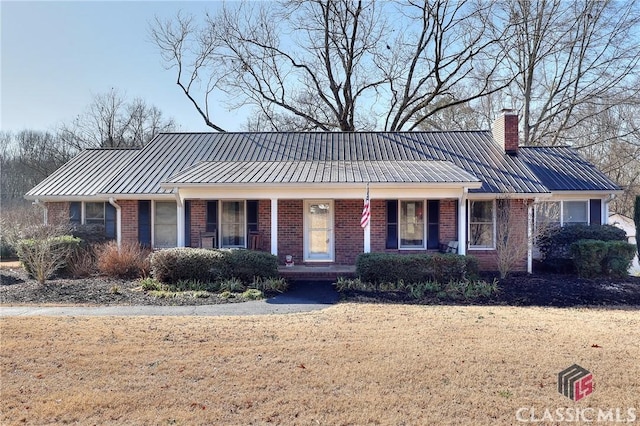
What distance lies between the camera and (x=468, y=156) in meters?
16.2

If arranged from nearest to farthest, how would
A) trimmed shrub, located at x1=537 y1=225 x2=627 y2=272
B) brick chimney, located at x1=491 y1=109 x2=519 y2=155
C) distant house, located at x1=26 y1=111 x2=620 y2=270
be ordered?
distant house, located at x1=26 y1=111 x2=620 y2=270 → trimmed shrub, located at x1=537 y1=225 x2=627 y2=272 → brick chimney, located at x1=491 y1=109 x2=519 y2=155

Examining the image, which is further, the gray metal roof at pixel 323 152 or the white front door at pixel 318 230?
the gray metal roof at pixel 323 152

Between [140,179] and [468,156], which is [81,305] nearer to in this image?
[140,179]

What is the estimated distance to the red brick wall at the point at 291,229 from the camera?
14.2 m

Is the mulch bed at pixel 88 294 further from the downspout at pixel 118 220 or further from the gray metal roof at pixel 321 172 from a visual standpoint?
the gray metal roof at pixel 321 172

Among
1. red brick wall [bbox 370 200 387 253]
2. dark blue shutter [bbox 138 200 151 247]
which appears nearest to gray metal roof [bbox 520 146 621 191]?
red brick wall [bbox 370 200 387 253]

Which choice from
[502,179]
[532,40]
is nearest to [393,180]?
[502,179]

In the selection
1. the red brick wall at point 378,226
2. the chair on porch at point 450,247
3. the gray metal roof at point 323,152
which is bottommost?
the chair on porch at point 450,247

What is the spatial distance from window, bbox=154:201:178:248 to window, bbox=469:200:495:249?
10.4m

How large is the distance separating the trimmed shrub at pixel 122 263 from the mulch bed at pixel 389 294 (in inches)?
16.1

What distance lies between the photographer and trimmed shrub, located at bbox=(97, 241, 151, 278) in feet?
41.6

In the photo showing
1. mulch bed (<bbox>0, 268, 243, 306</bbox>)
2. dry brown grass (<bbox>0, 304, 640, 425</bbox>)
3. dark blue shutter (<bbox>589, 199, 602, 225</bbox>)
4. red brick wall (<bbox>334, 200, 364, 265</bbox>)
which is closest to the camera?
dry brown grass (<bbox>0, 304, 640, 425</bbox>)

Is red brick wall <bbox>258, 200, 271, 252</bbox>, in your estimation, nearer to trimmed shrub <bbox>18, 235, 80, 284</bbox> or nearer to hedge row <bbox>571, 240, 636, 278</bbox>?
trimmed shrub <bbox>18, 235, 80, 284</bbox>

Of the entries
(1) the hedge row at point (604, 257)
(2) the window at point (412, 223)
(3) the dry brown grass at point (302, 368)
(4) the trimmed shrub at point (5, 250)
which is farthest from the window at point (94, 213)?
(1) the hedge row at point (604, 257)
